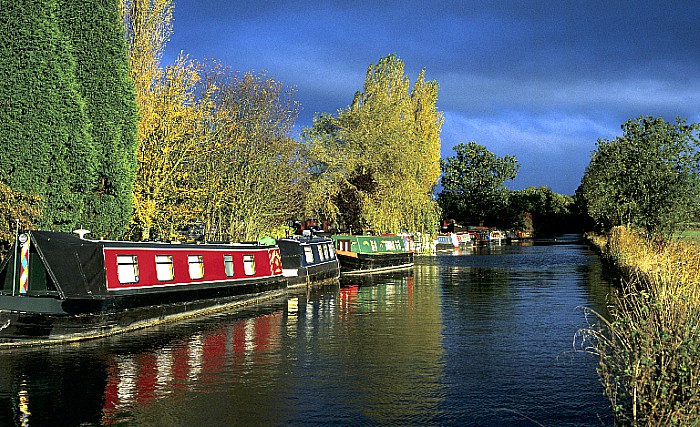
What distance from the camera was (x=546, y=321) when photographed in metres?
22.0

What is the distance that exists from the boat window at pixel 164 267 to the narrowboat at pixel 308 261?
11161 millimetres

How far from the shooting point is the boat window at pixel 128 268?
798 inches

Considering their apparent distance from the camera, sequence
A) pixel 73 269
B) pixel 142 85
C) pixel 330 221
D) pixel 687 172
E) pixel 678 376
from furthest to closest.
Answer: pixel 330 221 → pixel 687 172 → pixel 142 85 → pixel 73 269 → pixel 678 376

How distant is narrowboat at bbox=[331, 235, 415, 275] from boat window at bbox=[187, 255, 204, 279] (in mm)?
20532

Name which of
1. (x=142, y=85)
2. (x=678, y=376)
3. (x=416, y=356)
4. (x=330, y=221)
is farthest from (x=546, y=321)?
(x=330, y=221)

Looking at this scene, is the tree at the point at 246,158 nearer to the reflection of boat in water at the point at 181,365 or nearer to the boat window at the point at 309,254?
the boat window at the point at 309,254

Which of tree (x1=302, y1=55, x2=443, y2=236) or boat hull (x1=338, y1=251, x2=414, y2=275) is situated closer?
boat hull (x1=338, y1=251, x2=414, y2=275)

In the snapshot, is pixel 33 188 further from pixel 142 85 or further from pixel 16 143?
pixel 142 85

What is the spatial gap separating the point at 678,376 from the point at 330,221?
154 feet

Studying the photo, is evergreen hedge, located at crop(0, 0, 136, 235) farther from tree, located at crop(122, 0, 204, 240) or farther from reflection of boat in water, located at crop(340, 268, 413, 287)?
reflection of boat in water, located at crop(340, 268, 413, 287)

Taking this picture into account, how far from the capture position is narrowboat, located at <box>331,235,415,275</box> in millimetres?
45531

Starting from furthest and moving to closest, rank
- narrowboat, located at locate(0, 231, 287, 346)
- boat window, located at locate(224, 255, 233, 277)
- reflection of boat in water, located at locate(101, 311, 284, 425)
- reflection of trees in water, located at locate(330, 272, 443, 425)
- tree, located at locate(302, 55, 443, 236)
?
tree, located at locate(302, 55, 443, 236) → boat window, located at locate(224, 255, 233, 277) → narrowboat, located at locate(0, 231, 287, 346) → reflection of boat in water, located at locate(101, 311, 284, 425) → reflection of trees in water, located at locate(330, 272, 443, 425)

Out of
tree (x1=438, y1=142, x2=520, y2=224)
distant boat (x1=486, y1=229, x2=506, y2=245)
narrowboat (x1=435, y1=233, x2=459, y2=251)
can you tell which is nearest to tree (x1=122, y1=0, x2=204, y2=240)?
narrowboat (x1=435, y1=233, x2=459, y2=251)

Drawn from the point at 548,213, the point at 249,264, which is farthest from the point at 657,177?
the point at 548,213
